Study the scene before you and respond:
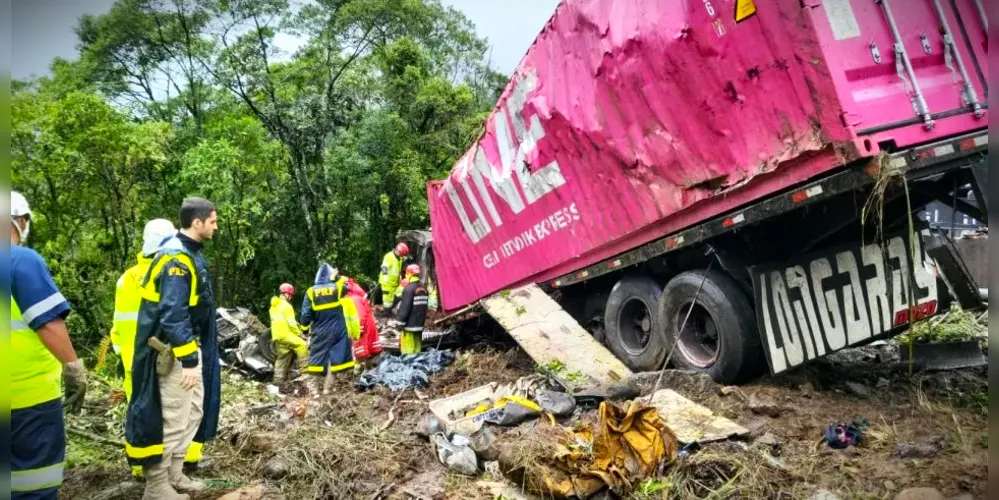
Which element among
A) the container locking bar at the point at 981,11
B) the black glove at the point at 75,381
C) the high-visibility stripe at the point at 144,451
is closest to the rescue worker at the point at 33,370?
the black glove at the point at 75,381

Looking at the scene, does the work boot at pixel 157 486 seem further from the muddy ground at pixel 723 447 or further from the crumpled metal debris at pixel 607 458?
the crumpled metal debris at pixel 607 458

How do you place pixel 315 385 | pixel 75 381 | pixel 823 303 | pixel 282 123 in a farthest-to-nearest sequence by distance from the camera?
1. pixel 282 123
2. pixel 315 385
3. pixel 823 303
4. pixel 75 381

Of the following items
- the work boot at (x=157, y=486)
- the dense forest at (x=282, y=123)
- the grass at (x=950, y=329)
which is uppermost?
the dense forest at (x=282, y=123)

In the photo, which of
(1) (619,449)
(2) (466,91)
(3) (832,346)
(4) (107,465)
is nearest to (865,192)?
(3) (832,346)

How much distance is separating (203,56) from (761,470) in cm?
1739

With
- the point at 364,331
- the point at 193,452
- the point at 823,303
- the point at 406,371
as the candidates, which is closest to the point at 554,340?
the point at 406,371

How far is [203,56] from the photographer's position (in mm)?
16594

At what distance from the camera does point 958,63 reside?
12.2 ft

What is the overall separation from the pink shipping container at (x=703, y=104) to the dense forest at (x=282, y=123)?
9906mm

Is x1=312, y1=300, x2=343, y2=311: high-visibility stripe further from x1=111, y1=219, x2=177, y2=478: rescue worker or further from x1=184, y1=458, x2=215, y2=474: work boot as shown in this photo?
x1=111, y1=219, x2=177, y2=478: rescue worker

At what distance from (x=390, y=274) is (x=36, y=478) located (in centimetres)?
736

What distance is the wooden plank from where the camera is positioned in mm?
3617

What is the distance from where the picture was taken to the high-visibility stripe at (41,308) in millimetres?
2363

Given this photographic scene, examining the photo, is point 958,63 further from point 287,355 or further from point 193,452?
point 287,355
